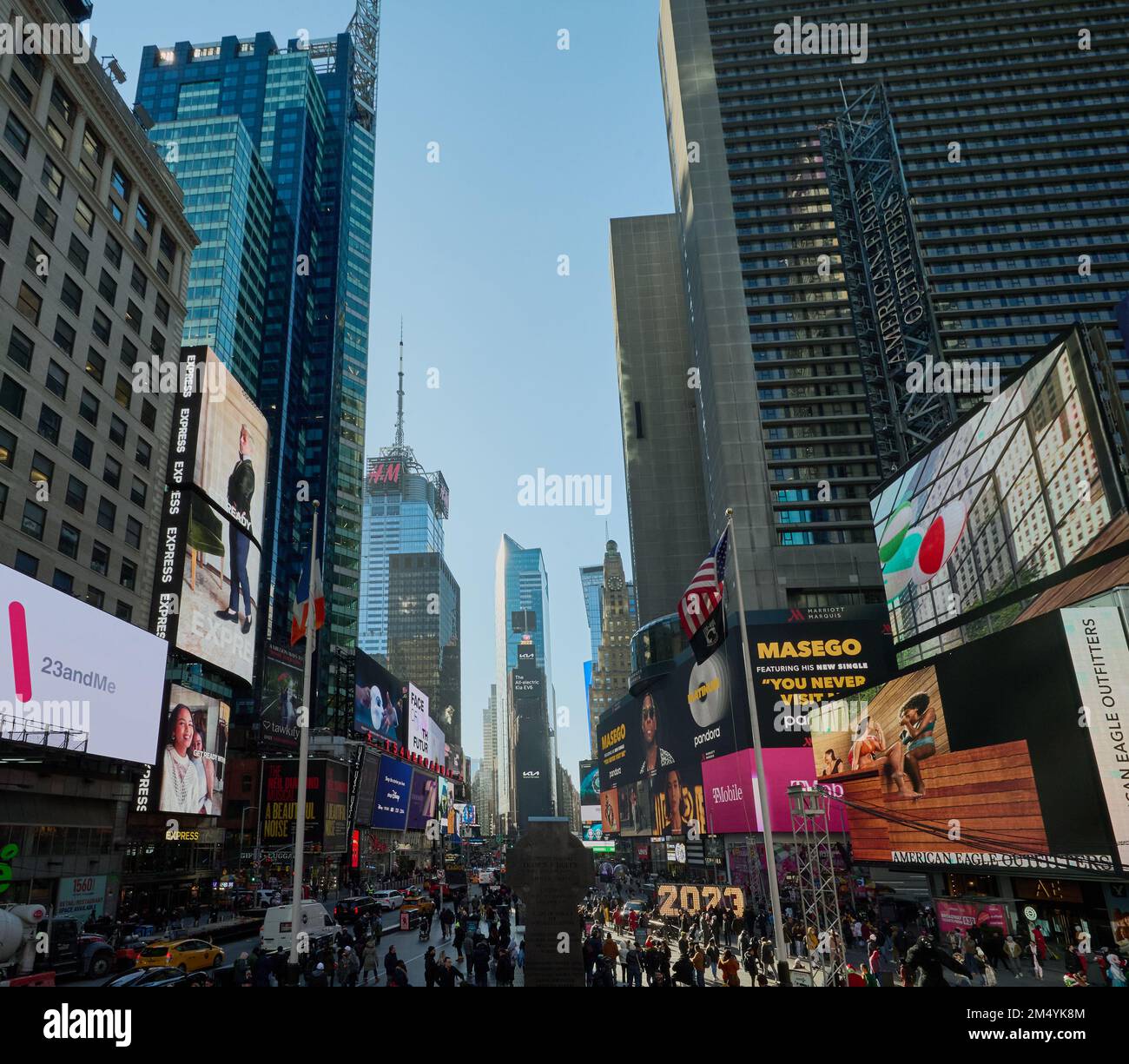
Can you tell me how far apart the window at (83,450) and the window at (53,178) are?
12.8 metres

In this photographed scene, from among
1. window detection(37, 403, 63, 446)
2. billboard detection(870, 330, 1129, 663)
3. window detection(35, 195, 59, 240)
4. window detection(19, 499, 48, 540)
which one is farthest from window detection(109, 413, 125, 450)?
billboard detection(870, 330, 1129, 663)

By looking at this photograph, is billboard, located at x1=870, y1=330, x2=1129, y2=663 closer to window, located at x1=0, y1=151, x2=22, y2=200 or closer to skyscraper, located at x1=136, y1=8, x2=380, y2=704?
window, located at x1=0, y1=151, x2=22, y2=200

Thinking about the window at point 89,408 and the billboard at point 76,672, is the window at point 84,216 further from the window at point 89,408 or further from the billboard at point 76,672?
→ the billboard at point 76,672

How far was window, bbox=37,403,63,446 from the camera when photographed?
3984 cm

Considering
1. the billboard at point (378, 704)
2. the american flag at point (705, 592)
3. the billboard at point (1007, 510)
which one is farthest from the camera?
the billboard at point (378, 704)

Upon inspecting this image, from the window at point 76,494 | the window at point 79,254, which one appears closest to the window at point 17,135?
the window at point 79,254

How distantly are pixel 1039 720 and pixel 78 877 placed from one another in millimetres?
42376

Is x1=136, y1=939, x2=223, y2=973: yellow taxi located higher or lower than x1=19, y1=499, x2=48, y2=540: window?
lower

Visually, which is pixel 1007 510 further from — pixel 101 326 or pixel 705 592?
pixel 101 326

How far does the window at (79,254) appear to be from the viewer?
142 feet

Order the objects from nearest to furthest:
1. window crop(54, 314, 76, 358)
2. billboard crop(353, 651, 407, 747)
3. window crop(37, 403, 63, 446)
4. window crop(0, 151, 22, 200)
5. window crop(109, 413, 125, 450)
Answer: window crop(0, 151, 22, 200), window crop(37, 403, 63, 446), window crop(54, 314, 76, 358), window crop(109, 413, 125, 450), billboard crop(353, 651, 407, 747)

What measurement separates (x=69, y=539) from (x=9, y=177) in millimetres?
18024

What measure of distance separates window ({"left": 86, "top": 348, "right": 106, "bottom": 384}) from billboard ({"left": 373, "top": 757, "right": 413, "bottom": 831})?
195 ft

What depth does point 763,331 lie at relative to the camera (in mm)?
89938
